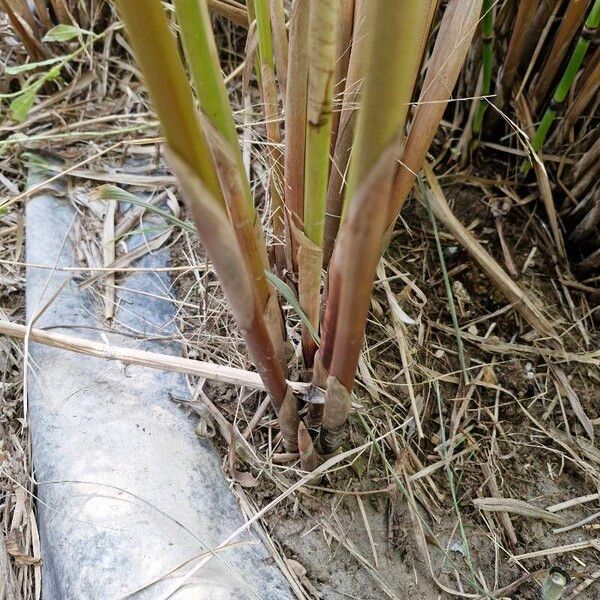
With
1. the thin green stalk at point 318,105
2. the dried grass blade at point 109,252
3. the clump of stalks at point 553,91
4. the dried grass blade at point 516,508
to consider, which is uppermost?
the thin green stalk at point 318,105

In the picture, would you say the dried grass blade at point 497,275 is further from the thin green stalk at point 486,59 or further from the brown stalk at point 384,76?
the brown stalk at point 384,76

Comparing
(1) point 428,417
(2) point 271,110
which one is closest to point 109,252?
(2) point 271,110

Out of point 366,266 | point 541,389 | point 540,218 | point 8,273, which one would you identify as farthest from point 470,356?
point 8,273

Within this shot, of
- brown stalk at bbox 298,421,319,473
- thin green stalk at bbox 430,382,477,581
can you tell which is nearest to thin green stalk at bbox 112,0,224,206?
brown stalk at bbox 298,421,319,473

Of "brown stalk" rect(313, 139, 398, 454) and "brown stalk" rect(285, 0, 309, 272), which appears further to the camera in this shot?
"brown stalk" rect(285, 0, 309, 272)

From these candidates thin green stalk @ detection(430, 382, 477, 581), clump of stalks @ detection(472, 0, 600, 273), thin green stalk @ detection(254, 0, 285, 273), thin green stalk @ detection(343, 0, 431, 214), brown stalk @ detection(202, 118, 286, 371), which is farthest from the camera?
clump of stalks @ detection(472, 0, 600, 273)

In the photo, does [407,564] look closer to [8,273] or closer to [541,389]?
[541,389]

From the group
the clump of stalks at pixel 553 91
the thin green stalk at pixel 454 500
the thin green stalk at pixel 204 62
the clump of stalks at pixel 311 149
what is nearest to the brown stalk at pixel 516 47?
the clump of stalks at pixel 553 91

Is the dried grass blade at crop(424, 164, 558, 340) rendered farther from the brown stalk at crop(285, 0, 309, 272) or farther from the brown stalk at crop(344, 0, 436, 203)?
the brown stalk at crop(344, 0, 436, 203)
